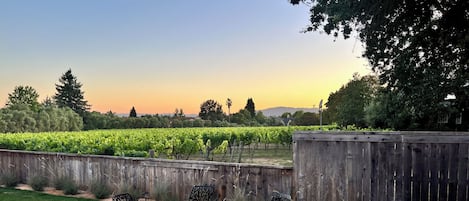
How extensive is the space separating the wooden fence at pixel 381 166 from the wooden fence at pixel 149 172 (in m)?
0.48

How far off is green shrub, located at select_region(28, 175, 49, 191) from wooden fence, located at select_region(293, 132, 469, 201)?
20.2ft

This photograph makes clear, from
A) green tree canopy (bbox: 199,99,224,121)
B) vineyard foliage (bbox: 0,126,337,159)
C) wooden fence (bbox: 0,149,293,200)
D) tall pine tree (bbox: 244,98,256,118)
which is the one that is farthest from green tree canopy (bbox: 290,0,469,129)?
tall pine tree (bbox: 244,98,256,118)

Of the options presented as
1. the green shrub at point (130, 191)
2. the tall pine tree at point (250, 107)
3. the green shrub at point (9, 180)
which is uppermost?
the tall pine tree at point (250, 107)

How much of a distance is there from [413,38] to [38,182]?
8.77 metres

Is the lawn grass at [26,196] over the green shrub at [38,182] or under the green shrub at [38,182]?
under

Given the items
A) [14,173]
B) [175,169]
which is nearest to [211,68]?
[14,173]

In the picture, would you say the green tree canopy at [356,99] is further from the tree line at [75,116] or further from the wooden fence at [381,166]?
the wooden fence at [381,166]

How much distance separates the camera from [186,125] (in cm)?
4291

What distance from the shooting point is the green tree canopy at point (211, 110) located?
2410 inches

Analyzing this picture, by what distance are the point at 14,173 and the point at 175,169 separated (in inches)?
209

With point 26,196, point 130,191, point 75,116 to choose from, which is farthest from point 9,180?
point 75,116

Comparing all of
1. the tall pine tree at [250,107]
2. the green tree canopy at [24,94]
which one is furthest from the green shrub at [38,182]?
the tall pine tree at [250,107]

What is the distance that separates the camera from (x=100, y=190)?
313 inches

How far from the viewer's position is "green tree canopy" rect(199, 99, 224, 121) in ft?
201
